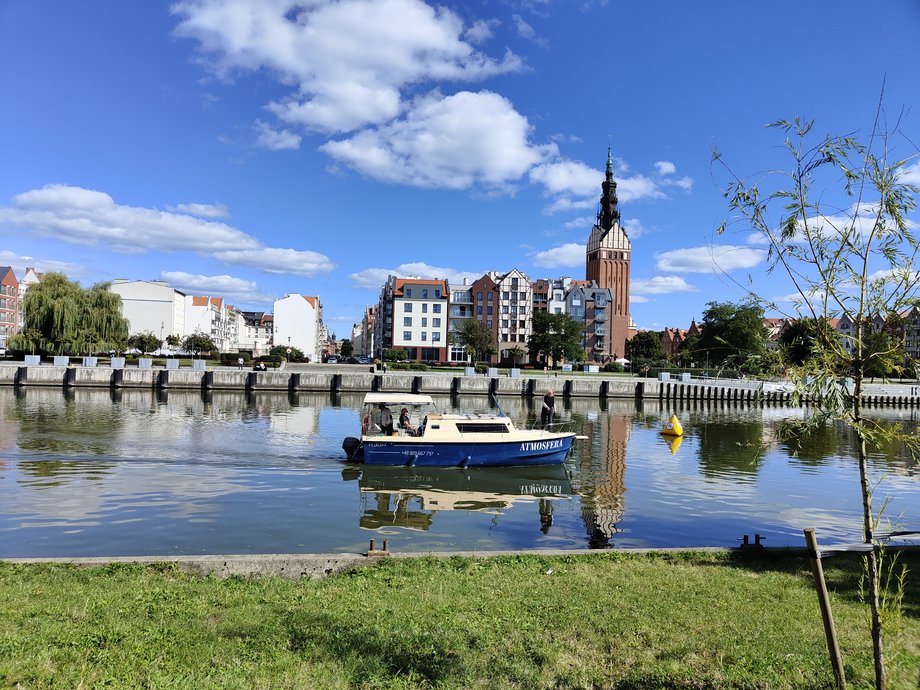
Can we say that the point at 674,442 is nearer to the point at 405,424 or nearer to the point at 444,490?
the point at 405,424

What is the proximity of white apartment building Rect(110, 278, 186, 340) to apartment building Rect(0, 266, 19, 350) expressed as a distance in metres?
25.6

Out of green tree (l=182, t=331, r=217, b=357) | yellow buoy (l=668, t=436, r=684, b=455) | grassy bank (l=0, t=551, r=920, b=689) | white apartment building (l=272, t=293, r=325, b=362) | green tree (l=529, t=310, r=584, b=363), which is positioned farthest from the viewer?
white apartment building (l=272, t=293, r=325, b=362)

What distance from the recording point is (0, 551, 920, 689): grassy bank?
6.34 m

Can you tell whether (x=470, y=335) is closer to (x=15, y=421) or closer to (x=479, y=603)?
(x=15, y=421)

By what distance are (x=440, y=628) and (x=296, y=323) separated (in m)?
146

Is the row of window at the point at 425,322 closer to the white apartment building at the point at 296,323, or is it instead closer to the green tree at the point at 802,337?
the white apartment building at the point at 296,323

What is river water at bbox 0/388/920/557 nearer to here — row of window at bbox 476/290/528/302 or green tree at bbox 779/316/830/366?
green tree at bbox 779/316/830/366

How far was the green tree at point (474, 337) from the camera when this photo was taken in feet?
345

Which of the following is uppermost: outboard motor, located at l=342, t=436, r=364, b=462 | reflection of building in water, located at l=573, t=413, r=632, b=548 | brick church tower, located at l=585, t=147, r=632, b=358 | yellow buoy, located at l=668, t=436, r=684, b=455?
brick church tower, located at l=585, t=147, r=632, b=358

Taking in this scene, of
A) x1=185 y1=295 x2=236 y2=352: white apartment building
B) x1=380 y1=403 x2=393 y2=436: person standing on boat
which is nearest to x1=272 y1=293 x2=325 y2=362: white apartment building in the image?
x1=185 y1=295 x2=236 y2=352: white apartment building

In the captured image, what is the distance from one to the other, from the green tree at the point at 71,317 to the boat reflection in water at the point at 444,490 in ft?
204

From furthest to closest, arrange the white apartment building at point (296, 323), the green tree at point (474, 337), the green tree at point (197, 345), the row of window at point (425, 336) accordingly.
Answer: the white apartment building at point (296, 323) → the green tree at point (197, 345) → the row of window at point (425, 336) → the green tree at point (474, 337)

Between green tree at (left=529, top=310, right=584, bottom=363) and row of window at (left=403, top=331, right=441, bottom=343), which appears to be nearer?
green tree at (left=529, top=310, right=584, bottom=363)

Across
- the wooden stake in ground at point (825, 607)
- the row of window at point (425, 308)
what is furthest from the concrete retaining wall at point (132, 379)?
the wooden stake in ground at point (825, 607)
